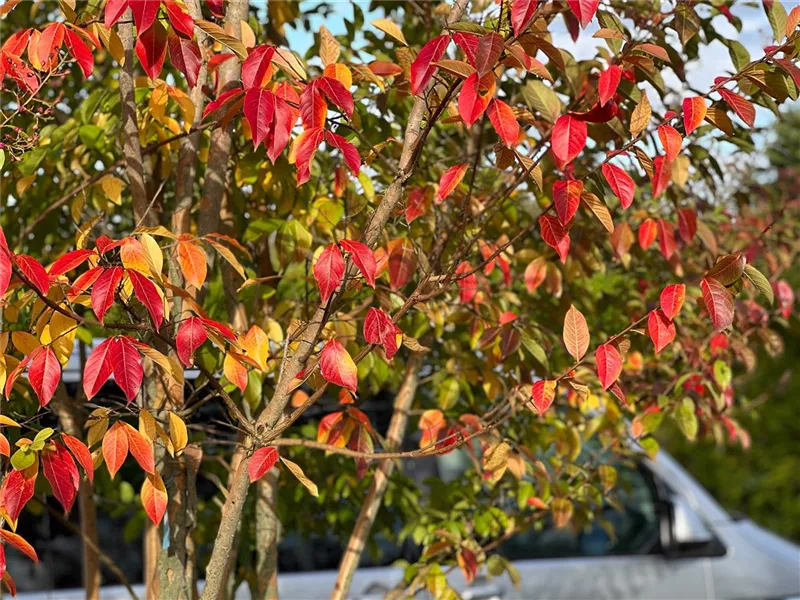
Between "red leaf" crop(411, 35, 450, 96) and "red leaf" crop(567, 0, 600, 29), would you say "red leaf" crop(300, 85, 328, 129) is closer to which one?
"red leaf" crop(411, 35, 450, 96)

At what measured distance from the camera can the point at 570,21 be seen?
238 cm

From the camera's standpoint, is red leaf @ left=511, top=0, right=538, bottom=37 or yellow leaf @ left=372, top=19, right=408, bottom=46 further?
yellow leaf @ left=372, top=19, right=408, bottom=46

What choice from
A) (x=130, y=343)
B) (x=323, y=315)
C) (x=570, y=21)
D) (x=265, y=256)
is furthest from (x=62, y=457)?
(x=570, y=21)

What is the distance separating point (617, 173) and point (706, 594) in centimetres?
314

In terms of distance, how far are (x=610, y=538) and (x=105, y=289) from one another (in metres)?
3.32

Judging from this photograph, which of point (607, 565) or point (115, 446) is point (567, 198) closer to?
point (115, 446)

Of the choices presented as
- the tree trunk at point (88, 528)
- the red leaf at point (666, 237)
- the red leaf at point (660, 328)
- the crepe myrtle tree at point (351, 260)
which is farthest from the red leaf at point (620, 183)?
the tree trunk at point (88, 528)

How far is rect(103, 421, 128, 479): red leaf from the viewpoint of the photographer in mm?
1589

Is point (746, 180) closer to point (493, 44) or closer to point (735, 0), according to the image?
point (735, 0)

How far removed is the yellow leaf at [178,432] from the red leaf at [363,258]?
461 millimetres

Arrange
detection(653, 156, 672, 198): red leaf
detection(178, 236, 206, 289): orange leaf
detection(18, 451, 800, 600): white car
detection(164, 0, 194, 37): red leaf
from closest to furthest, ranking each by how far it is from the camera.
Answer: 1. detection(164, 0, 194, 37): red leaf
2. detection(178, 236, 206, 289): orange leaf
3. detection(653, 156, 672, 198): red leaf
4. detection(18, 451, 800, 600): white car

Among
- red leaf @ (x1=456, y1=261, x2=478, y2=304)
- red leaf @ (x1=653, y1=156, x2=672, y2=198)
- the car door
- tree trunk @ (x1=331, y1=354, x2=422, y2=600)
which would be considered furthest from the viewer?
the car door

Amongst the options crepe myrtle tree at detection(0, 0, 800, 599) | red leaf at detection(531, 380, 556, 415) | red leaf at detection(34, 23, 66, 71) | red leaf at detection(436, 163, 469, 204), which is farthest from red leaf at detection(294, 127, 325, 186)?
red leaf at detection(531, 380, 556, 415)

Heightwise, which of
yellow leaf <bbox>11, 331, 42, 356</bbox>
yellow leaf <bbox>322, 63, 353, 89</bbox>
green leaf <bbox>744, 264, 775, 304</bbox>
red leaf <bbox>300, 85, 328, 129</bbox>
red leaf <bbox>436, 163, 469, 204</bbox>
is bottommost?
yellow leaf <bbox>11, 331, 42, 356</bbox>
